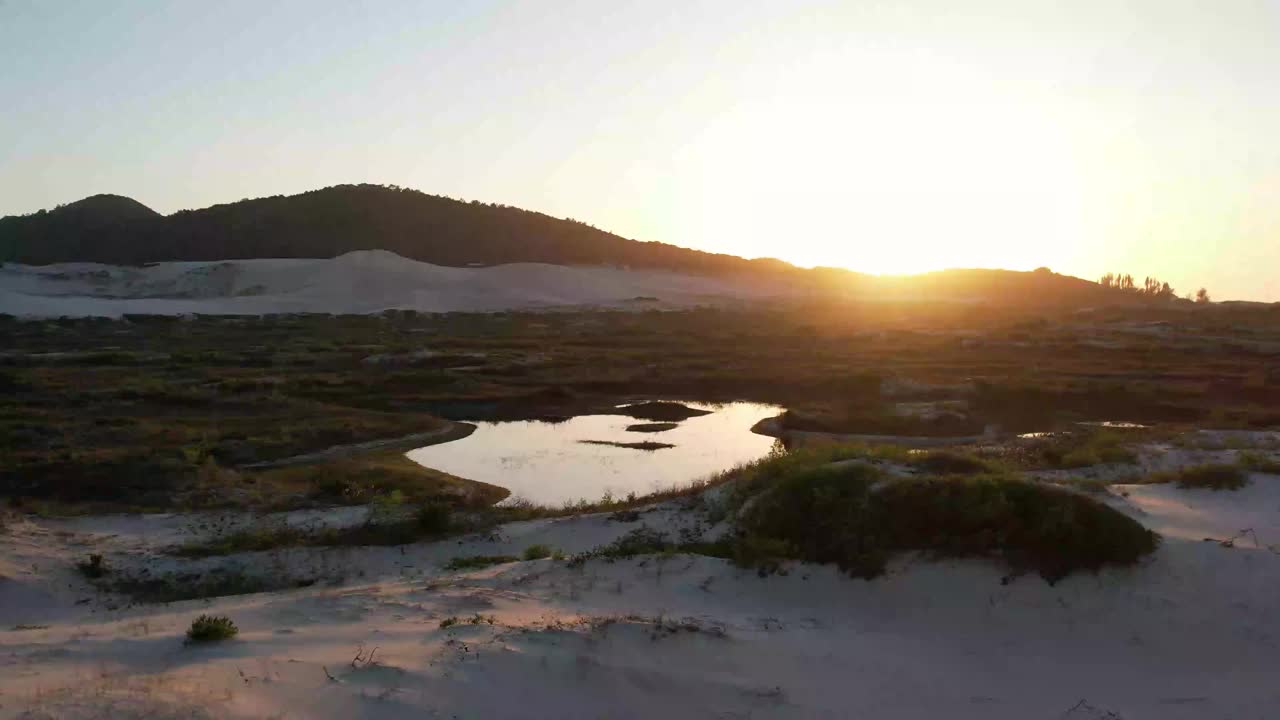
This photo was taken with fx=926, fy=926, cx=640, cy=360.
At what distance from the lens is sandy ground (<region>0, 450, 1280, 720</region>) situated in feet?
22.3

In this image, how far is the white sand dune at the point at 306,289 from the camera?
82.2 m

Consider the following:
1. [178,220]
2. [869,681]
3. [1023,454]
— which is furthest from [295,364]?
[178,220]

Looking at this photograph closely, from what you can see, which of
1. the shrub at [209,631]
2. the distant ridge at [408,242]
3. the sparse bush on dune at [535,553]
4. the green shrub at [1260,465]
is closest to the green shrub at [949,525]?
the sparse bush on dune at [535,553]

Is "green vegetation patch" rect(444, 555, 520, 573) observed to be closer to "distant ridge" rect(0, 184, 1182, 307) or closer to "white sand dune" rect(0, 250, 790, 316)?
"white sand dune" rect(0, 250, 790, 316)

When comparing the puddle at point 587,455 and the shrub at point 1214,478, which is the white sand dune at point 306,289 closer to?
the puddle at point 587,455

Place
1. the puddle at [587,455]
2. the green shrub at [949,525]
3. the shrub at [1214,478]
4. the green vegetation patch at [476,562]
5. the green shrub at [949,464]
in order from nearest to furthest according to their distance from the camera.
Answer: the green shrub at [949,525], the green vegetation patch at [476,562], the green shrub at [949,464], the shrub at [1214,478], the puddle at [587,455]

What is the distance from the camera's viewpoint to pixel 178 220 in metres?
114

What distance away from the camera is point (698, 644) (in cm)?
792

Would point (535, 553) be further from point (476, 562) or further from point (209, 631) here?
point (209, 631)

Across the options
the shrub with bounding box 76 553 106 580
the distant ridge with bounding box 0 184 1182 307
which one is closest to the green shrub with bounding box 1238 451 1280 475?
the shrub with bounding box 76 553 106 580

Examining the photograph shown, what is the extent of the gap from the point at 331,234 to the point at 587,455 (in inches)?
4016

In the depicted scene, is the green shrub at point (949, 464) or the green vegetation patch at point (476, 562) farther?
the green shrub at point (949, 464)

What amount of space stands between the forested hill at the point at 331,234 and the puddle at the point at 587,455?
9351cm

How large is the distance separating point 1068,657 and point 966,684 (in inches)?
46.6
